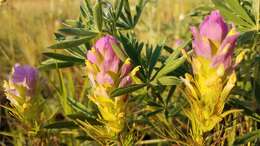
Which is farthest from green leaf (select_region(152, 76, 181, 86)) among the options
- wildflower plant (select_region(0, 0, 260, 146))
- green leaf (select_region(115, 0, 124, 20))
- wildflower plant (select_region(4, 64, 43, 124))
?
wildflower plant (select_region(4, 64, 43, 124))

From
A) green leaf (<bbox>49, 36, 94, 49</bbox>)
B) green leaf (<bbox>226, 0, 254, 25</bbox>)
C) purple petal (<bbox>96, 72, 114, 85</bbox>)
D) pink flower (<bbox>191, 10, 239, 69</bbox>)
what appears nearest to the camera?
pink flower (<bbox>191, 10, 239, 69</bbox>)

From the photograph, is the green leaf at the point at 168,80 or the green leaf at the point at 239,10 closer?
the green leaf at the point at 168,80

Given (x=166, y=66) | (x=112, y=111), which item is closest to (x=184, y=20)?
(x=166, y=66)

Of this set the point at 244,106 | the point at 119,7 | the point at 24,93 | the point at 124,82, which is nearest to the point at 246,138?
the point at 244,106

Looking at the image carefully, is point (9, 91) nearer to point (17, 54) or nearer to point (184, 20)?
point (184, 20)

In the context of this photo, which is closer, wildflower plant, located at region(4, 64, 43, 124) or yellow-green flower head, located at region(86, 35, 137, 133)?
yellow-green flower head, located at region(86, 35, 137, 133)

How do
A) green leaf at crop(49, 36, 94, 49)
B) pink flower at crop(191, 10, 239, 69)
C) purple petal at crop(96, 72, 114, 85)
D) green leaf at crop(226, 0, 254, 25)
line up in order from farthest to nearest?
green leaf at crop(226, 0, 254, 25), green leaf at crop(49, 36, 94, 49), purple petal at crop(96, 72, 114, 85), pink flower at crop(191, 10, 239, 69)

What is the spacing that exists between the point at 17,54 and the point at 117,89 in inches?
113

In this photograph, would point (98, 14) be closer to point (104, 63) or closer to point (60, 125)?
point (104, 63)

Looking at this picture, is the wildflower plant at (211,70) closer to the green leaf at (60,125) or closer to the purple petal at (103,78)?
the purple petal at (103,78)

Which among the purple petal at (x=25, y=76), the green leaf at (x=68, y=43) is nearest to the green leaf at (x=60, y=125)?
the purple petal at (x=25, y=76)

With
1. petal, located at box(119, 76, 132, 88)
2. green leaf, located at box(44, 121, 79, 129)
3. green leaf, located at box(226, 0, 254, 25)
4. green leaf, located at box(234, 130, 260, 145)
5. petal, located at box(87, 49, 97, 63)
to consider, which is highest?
green leaf, located at box(226, 0, 254, 25)

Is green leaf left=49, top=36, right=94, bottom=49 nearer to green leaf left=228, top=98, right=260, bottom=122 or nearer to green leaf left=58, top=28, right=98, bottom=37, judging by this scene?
green leaf left=58, top=28, right=98, bottom=37

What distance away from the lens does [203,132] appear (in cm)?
83
